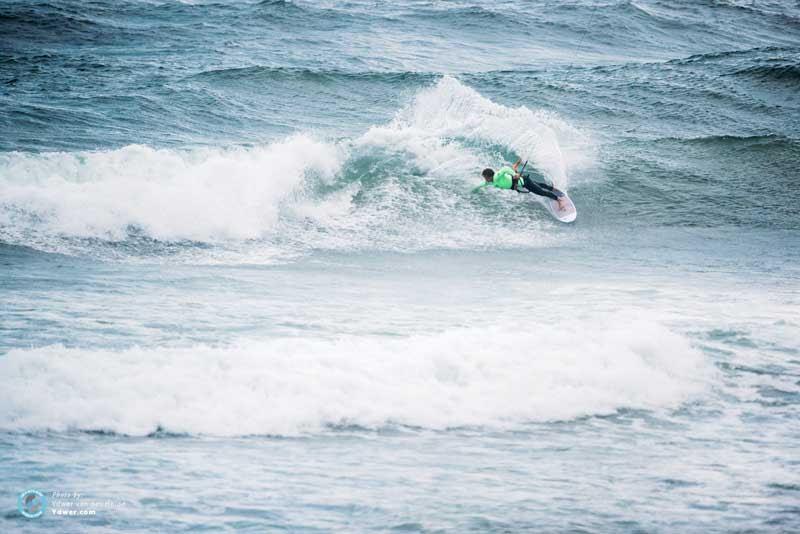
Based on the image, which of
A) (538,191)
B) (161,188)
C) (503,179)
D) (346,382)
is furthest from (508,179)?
(346,382)

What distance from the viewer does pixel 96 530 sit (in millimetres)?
5164

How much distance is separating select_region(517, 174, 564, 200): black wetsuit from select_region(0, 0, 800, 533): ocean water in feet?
1.59

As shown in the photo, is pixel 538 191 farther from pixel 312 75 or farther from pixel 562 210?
pixel 312 75

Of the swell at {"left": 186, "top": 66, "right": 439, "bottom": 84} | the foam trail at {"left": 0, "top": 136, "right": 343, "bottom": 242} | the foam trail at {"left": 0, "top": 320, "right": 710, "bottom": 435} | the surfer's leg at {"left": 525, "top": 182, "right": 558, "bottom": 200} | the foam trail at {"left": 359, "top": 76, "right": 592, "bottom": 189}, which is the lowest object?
the foam trail at {"left": 0, "top": 320, "right": 710, "bottom": 435}

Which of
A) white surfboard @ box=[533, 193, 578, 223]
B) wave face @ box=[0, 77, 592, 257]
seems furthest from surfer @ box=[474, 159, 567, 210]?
wave face @ box=[0, 77, 592, 257]

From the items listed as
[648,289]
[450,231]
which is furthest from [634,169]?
[648,289]

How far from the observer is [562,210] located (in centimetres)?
1516

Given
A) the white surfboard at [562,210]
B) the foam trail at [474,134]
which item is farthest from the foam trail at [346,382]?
the foam trail at [474,134]

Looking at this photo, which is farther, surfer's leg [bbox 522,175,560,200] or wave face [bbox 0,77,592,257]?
surfer's leg [bbox 522,175,560,200]

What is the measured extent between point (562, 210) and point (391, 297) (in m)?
5.85

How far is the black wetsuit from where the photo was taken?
14148 mm
